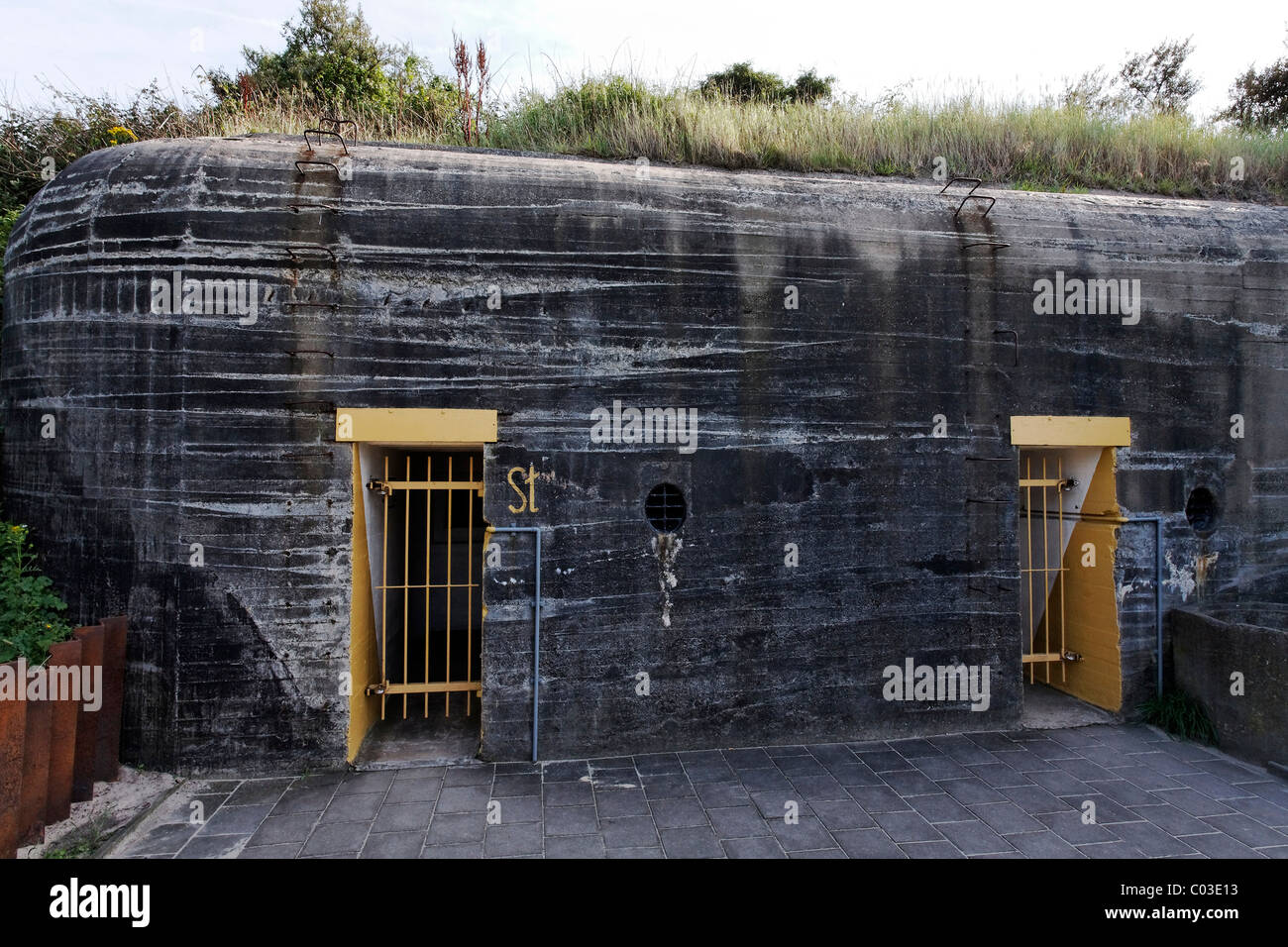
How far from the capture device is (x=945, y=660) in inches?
215

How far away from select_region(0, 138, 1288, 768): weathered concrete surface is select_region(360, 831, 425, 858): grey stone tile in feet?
3.38

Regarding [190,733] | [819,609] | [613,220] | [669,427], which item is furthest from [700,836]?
[613,220]

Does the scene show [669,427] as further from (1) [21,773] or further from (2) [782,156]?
(1) [21,773]

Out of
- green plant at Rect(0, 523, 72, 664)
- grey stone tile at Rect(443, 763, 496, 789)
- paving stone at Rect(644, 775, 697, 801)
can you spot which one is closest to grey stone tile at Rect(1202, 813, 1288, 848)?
paving stone at Rect(644, 775, 697, 801)

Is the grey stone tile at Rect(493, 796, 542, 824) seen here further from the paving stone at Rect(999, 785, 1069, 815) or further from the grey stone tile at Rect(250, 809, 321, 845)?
the paving stone at Rect(999, 785, 1069, 815)

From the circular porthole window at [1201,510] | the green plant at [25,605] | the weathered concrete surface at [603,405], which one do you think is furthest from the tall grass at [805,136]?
the green plant at [25,605]

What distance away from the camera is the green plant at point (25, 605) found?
165 inches

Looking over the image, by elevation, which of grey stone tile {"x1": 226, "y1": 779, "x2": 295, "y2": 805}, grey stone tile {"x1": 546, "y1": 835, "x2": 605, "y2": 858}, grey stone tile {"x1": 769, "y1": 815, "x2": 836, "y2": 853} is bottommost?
grey stone tile {"x1": 769, "y1": 815, "x2": 836, "y2": 853}

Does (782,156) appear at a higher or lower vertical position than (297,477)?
higher

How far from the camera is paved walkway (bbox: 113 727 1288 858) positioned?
3.89 m

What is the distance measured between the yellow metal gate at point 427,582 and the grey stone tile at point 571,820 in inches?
51.5

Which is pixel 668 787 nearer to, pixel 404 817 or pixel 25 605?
pixel 404 817

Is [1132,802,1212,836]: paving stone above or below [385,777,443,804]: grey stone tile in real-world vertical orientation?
below

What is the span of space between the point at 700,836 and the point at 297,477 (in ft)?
11.7
